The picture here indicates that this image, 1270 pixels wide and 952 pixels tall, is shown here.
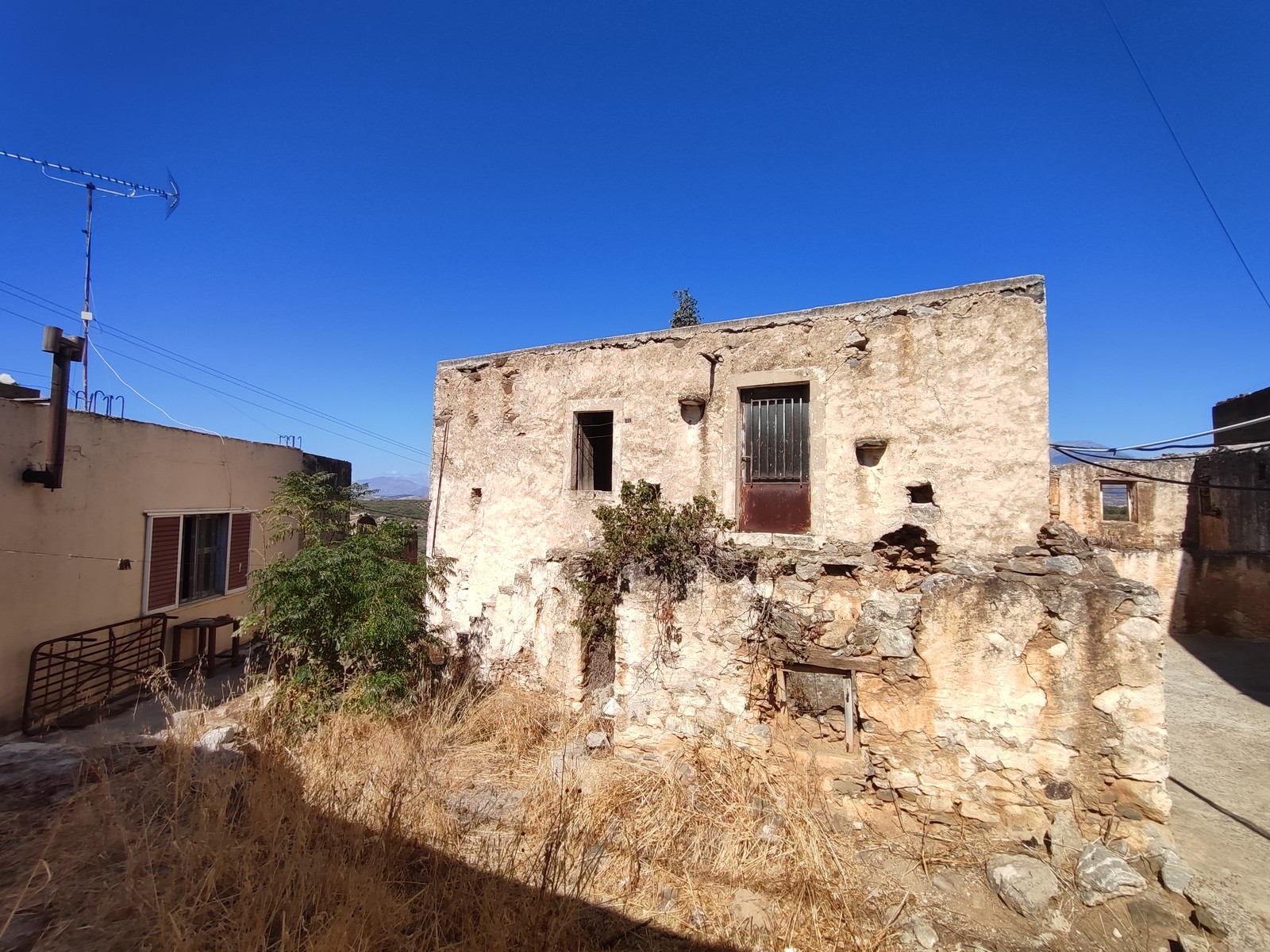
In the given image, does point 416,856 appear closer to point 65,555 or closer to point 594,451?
point 594,451

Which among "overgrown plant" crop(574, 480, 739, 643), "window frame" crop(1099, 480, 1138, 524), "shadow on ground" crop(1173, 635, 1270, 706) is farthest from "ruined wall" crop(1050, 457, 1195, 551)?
"overgrown plant" crop(574, 480, 739, 643)

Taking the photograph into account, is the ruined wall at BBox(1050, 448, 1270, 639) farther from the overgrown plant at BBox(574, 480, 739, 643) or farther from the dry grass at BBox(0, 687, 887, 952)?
the dry grass at BBox(0, 687, 887, 952)

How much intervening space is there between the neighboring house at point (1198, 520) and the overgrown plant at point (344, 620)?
10.3m

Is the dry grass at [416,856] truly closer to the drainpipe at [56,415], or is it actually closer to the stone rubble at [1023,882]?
the stone rubble at [1023,882]

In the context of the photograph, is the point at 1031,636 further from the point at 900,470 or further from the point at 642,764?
the point at 642,764

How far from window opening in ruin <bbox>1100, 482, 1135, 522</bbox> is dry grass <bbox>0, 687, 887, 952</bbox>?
1738 centimetres

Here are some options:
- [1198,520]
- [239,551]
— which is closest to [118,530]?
[239,551]

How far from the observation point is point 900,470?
6.55 meters

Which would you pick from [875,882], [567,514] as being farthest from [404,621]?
[875,882]

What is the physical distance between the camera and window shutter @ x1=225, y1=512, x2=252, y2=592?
31.7 feet

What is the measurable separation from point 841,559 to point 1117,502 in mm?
17466

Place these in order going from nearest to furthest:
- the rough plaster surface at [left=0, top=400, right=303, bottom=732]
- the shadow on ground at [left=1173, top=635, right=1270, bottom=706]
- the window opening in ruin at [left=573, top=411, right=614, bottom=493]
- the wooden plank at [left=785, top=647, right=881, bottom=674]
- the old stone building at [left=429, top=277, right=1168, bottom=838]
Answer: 1. the old stone building at [left=429, top=277, right=1168, bottom=838]
2. the wooden plank at [left=785, top=647, right=881, bottom=674]
3. the rough plaster surface at [left=0, top=400, right=303, bottom=732]
4. the window opening in ruin at [left=573, top=411, right=614, bottom=493]
5. the shadow on ground at [left=1173, top=635, right=1270, bottom=706]

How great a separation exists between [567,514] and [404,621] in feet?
8.88

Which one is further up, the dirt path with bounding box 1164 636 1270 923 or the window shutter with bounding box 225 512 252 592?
the window shutter with bounding box 225 512 252 592
